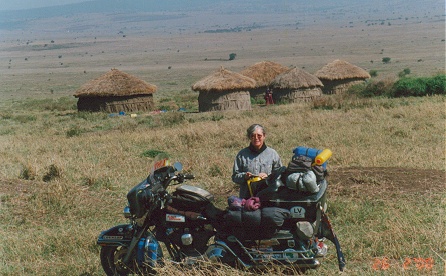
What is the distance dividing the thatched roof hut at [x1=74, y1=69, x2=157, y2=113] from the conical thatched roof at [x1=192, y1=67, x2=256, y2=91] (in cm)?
289

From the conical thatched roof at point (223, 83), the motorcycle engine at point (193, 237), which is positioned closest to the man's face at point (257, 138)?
the motorcycle engine at point (193, 237)

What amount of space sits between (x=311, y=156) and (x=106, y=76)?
25364 mm

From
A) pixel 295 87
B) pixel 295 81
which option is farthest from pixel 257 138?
pixel 295 81

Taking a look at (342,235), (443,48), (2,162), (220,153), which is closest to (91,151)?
(2,162)

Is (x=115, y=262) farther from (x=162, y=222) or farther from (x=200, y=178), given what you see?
(x=200, y=178)

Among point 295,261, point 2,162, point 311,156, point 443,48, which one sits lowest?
point 443,48

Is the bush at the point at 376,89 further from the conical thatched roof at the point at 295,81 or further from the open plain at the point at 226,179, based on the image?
the open plain at the point at 226,179

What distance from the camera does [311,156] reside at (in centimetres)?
507

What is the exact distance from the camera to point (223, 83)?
88.9 feet

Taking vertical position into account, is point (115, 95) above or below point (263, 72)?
above

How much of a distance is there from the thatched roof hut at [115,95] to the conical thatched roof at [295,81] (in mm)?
6056

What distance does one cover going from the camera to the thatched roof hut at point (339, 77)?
32625 mm

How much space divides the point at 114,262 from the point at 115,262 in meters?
0.01

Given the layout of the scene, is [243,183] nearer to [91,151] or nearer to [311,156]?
[311,156]
